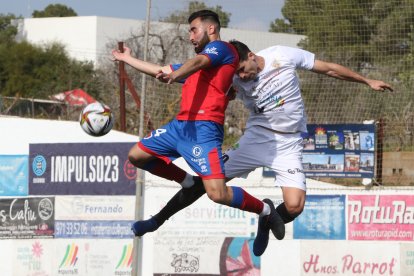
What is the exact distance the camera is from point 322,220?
1631 cm

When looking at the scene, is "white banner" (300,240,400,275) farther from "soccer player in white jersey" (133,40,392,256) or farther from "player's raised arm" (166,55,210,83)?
"player's raised arm" (166,55,210,83)

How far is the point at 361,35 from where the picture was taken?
1705cm

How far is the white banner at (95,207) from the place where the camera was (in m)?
17.5

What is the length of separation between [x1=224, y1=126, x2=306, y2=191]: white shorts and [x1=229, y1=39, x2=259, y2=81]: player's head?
584 mm

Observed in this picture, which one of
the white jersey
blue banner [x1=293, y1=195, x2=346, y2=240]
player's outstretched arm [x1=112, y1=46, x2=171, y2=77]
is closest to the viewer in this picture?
player's outstretched arm [x1=112, y1=46, x2=171, y2=77]

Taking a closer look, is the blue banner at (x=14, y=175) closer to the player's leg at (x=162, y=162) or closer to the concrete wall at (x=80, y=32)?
the player's leg at (x=162, y=162)

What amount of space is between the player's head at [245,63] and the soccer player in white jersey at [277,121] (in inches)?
0.6

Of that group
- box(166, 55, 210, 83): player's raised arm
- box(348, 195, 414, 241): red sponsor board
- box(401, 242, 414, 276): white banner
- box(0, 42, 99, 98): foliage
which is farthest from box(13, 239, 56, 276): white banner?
box(0, 42, 99, 98): foliage

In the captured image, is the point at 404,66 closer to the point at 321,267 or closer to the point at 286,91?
the point at 321,267

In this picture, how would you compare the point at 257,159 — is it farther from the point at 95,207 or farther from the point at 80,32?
the point at 80,32

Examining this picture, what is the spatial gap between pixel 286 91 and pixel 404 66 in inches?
315

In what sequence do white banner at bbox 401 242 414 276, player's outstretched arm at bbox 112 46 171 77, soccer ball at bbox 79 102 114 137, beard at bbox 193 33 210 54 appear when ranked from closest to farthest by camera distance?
player's outstretched arm at bbox 112 46 171 77
beard at bbox 193 33 210 54
soccer ball at bbox 79 102 114 137
white banner at bbox 401 242 414 276

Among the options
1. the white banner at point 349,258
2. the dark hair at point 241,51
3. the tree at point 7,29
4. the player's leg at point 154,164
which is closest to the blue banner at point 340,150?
the white banner at point 349,258

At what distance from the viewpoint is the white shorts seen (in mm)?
9445
